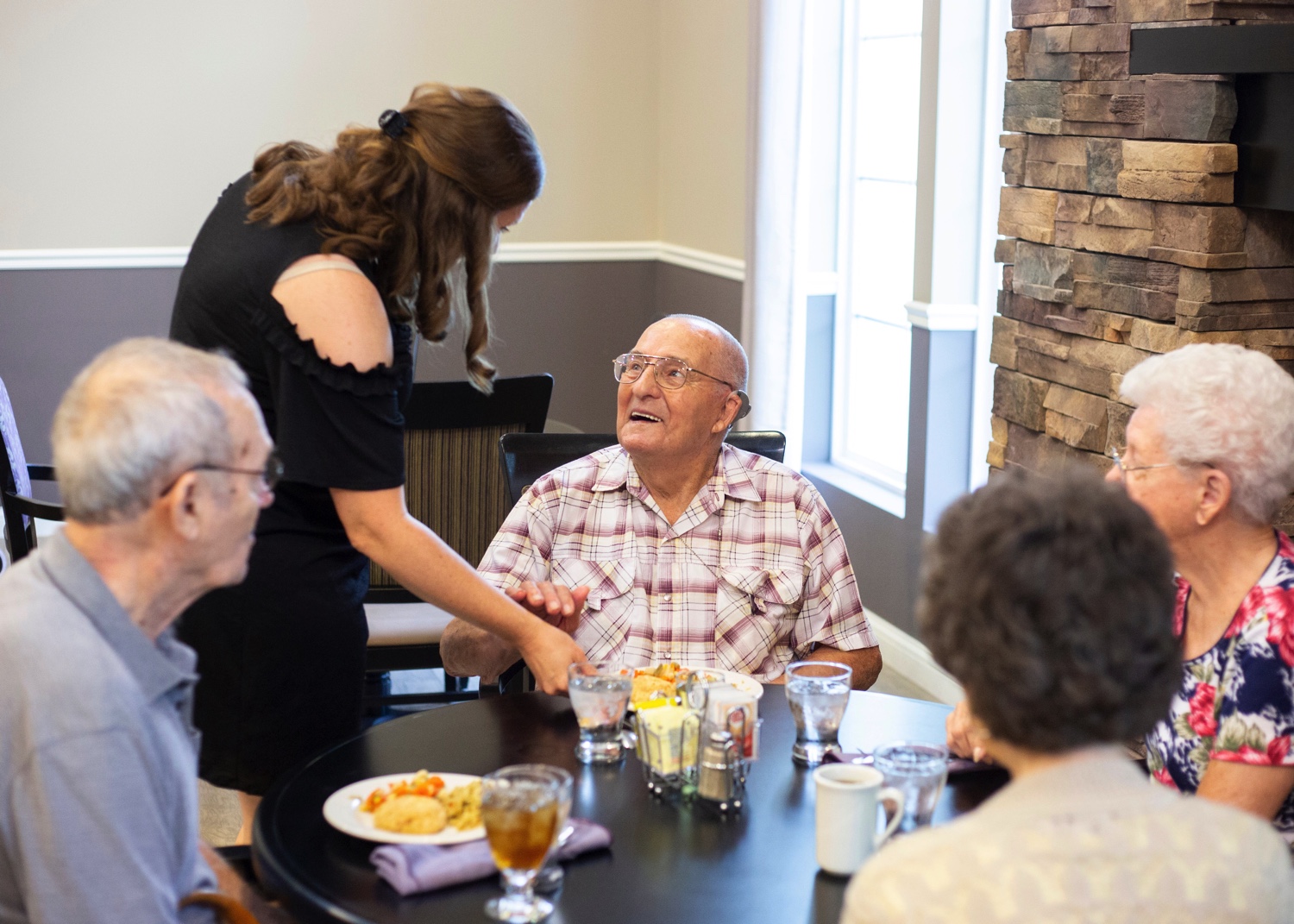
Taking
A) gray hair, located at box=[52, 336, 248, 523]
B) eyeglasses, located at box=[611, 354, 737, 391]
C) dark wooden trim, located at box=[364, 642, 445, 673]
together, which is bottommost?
dark wooden trim, located at box=[364, 642, 445, 673]

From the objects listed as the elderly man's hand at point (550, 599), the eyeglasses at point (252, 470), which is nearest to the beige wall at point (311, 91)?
the elderly man's hand at point (550, 599)

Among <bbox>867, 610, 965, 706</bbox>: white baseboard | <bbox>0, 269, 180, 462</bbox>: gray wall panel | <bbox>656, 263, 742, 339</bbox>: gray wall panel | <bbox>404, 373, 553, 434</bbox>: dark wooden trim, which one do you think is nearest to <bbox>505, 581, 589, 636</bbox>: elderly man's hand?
<bbox>404, 373, 553, 434</bbox>: dark wooden trim

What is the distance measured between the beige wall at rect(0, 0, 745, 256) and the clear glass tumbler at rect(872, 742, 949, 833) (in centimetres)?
367

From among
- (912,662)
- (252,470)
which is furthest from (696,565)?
(912,662)

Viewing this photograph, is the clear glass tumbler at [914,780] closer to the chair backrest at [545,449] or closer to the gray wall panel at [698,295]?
the chair backrest at [545,449]

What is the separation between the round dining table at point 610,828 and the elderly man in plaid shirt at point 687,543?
0.32 m

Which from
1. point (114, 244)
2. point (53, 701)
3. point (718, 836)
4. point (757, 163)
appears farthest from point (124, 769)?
point (114, 244)

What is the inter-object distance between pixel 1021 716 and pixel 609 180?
16.4 feet

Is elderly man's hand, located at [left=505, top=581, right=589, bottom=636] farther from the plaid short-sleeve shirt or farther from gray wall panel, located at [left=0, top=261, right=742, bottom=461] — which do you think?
gray wall panel, located at [left=0, top=261, right=742, bottom=461]

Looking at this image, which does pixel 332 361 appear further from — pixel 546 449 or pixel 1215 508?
pixel 1215 508

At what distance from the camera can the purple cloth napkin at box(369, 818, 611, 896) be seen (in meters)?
1.32

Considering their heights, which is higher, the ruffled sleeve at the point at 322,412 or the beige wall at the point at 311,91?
the beige wall at the point at 311,91

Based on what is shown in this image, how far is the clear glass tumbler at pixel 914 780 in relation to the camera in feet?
4.73

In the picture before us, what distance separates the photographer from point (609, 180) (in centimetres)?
577
